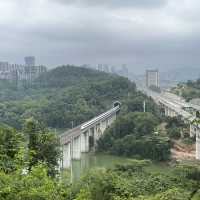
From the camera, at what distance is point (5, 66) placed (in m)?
104

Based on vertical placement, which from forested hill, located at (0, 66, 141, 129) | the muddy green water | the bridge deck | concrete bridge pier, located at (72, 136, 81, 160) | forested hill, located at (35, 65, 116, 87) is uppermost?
forested hill, located at (35, 65, 116, 87)

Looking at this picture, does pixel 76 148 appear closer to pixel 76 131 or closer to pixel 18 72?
pixel 76 131

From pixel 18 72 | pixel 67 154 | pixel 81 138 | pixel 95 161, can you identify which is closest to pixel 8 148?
pixel 67 154

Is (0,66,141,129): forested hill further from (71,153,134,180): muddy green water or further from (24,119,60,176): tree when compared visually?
(24,119,60,176): tree

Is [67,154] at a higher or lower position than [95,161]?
higher

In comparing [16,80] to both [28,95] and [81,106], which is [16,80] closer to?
[28,95]

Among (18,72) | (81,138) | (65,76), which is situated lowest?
(81,138)

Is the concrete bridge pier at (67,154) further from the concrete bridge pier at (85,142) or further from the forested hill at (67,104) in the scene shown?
the forested hill at (67,104)

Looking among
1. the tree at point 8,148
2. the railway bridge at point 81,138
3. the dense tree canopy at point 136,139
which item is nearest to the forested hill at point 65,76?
the railway bridge at point 81,138

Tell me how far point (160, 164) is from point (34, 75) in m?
72.3

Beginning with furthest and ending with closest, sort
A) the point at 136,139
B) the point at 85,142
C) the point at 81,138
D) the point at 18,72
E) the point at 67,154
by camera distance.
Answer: the point at 18,72 < the point at 85,142 < the point at 81,138 < the point at 136,139 < the point at 67,154

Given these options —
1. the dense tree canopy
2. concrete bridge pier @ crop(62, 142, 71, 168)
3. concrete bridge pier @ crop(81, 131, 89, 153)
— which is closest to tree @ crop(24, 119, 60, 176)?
concrete bridge pier @ crop(62, 142, 71, 168)

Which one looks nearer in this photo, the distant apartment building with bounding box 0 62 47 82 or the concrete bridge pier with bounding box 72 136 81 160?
the concrete bridge pier with bounding box 72 136 81 160

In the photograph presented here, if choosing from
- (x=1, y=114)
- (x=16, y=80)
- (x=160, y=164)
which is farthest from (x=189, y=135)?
(x=16, y=80)
